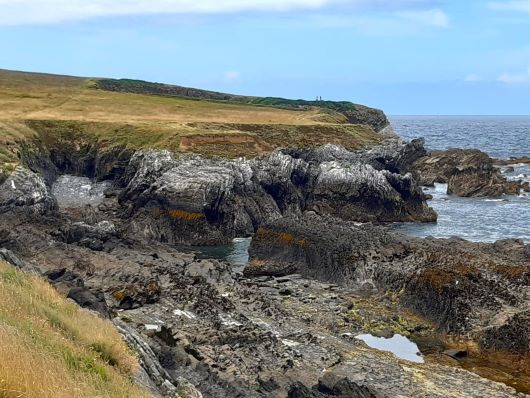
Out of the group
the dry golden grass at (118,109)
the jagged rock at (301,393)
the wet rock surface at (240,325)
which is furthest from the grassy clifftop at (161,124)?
the jagged rock at (301,393)

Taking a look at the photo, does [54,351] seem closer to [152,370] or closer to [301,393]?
[152,370]

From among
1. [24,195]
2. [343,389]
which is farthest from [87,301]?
[24,195]

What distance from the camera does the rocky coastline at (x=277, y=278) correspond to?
1020 inches

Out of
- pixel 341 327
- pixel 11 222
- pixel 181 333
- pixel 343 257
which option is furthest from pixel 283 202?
pixel 181 333

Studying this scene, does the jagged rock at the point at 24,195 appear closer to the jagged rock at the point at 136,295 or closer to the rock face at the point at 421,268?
the rock face at the point at 421,268

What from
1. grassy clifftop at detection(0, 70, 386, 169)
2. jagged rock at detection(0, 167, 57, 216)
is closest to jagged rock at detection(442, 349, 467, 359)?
jagged rock at detection(0, 167, 57, 216)

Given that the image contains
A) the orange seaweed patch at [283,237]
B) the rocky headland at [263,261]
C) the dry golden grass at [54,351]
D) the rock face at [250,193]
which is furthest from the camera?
the rock face at [250,193]

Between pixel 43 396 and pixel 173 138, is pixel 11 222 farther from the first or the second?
pixel 43 396

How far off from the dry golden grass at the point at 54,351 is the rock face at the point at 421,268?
890 inches

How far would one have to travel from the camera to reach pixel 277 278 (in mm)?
45031

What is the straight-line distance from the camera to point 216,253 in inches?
2172

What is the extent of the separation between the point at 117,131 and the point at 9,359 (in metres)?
81.4

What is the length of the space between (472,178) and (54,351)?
87321 millimetres

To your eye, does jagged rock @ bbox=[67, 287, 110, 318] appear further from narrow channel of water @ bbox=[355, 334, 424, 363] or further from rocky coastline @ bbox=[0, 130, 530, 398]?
narrow channel of water @ bbox=[355, 334, 424, 363]
